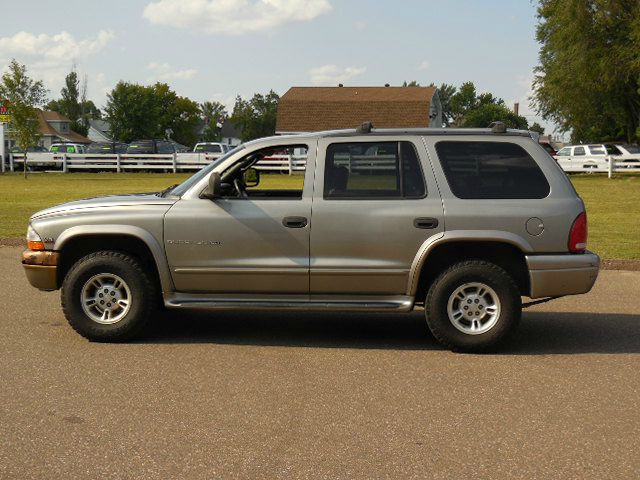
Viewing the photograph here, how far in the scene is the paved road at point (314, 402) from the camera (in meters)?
4.73

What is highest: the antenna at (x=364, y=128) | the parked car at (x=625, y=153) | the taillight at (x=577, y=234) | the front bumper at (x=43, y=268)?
the parked car at (x=625, y=153)

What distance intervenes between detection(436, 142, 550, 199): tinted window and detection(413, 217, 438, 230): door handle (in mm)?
309

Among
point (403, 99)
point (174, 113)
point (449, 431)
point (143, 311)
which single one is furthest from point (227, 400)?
point (174, 113)

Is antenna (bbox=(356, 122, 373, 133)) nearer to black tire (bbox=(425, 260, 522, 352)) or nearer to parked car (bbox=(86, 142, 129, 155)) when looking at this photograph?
black tire (bbox=(425, 260, 522, 352))

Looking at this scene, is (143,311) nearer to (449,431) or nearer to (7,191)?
(449,431)

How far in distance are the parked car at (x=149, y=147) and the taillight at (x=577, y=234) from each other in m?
47.9

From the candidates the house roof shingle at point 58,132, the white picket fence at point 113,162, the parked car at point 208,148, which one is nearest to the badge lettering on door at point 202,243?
the white picket fence at point 113,162

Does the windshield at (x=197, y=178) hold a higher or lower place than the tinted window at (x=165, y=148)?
lower

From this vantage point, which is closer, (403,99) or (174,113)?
(403,99)

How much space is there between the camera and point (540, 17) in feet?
198

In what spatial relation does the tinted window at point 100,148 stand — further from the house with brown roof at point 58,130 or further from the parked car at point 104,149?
the house with brown roof at point 58,130

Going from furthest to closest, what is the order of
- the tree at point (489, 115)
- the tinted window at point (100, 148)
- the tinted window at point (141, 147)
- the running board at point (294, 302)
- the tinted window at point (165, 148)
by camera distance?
the tree at point (489, 115), the tinted window at point (100, 148), the tinted window at point (165, 148), the tinted window at point (141, 147), the running board at point (294, 302)

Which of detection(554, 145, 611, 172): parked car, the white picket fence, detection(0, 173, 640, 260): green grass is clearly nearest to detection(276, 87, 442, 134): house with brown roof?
the white picket fence

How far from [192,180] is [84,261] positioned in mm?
1093
